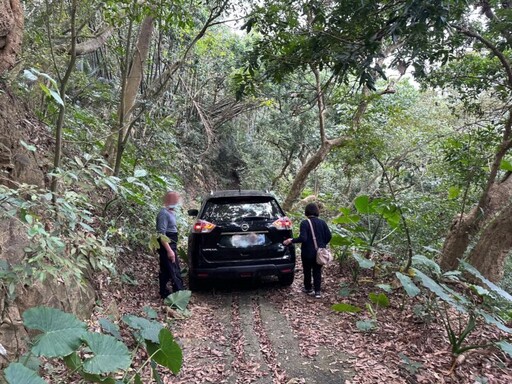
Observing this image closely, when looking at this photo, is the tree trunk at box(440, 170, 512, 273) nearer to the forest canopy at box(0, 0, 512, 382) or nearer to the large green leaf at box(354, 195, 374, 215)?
the forest canopy at box(0, 0, 512, 382)

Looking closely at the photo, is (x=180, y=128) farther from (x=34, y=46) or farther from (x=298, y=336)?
(x=298, y=336)

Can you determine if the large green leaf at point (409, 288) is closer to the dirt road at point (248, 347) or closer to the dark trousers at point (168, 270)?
the dirt road at point (248, 347)

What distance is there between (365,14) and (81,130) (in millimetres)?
5442

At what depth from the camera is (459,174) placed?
23.1ft

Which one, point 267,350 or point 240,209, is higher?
point 240,209

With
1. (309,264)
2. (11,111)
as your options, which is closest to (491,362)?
(309,264)

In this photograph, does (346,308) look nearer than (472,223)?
Yes

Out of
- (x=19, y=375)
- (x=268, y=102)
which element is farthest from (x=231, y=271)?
(x=268, y=102)

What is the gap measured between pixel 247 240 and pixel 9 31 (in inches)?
147

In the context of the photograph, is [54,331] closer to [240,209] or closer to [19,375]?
[19,375]

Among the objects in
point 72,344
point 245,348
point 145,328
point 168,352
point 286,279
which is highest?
point 72,344

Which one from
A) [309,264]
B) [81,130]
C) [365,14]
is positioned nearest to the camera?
[365,14]

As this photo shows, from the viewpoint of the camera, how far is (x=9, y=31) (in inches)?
143

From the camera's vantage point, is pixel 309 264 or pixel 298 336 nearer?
A: pixel 298 336
